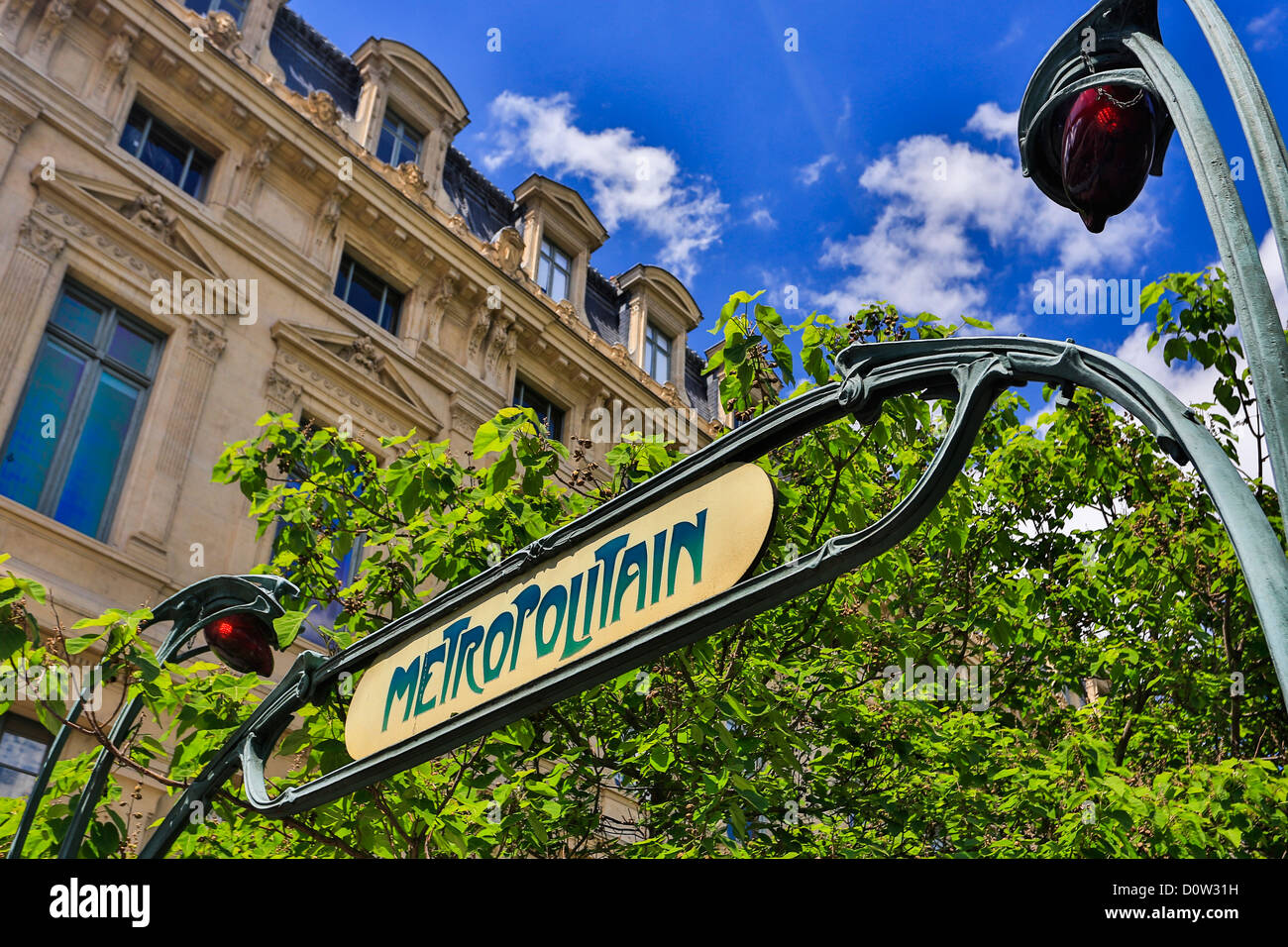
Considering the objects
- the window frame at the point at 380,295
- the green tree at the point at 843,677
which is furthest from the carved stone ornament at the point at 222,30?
the green tree at the point at 843,677

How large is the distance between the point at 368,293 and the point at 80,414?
577 centimetres

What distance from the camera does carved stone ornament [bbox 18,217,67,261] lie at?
510 inches

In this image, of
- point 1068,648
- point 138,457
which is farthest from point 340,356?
point 1068,648

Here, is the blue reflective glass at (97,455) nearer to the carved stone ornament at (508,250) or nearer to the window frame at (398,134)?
the window frame at (398,134)

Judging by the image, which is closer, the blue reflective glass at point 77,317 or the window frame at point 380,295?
the blue reflective glass at point 77,317

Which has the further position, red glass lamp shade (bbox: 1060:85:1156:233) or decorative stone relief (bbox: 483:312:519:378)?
decorative stone relief (bbox: 483:312:519:378)

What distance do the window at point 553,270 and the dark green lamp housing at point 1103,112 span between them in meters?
18.6

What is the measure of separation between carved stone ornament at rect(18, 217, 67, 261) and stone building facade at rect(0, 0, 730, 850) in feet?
0.08

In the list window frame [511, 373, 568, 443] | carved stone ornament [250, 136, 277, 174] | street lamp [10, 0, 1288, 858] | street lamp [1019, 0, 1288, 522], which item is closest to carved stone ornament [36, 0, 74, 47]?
carved stone ornament [250, 136, 277, 174]

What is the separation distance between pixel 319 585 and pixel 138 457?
15.9 ft

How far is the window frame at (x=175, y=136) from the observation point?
15.1m

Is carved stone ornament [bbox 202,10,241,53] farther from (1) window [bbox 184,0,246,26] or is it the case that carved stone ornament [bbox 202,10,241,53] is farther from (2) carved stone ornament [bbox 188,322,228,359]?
(2) carved stone ornament [bbox 188,322,228,359]

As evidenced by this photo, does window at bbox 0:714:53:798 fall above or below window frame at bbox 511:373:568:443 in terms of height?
below

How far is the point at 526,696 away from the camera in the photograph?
320cm
